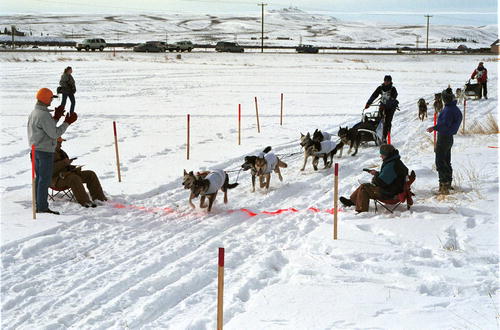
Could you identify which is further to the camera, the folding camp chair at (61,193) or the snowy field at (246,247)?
the folding camp chair at (61,193)

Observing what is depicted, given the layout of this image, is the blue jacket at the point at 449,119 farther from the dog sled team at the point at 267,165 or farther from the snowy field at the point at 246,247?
the snowy field at the point at 246,247

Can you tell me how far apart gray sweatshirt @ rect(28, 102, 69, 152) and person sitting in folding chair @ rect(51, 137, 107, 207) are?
22.8 inches

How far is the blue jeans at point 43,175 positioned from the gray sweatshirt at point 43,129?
0.10 metres

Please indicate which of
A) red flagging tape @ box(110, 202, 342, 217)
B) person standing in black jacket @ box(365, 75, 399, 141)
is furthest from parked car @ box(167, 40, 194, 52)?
red flagging tape @ box(110, 202, 342, 217)

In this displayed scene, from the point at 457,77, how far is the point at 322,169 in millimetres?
26381

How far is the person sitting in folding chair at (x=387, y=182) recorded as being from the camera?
805 centimetres

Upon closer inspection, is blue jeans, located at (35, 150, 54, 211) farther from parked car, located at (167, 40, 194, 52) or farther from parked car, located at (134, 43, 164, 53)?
parked car, located at (167, 40, 194, 52)

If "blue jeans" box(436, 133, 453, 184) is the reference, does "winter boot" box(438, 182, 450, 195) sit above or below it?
below

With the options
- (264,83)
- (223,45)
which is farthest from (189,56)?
(264,83)

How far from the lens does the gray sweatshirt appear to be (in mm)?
8062

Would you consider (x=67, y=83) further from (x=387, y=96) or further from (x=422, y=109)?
(x=422, y=109)

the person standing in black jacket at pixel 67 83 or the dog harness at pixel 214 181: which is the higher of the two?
the person standing in black jacket at pixel 67 83

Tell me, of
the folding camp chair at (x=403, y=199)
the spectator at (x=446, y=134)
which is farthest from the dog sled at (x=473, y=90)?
the folding camp chair at (x=403, y=199)

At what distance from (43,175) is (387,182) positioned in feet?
16.0
